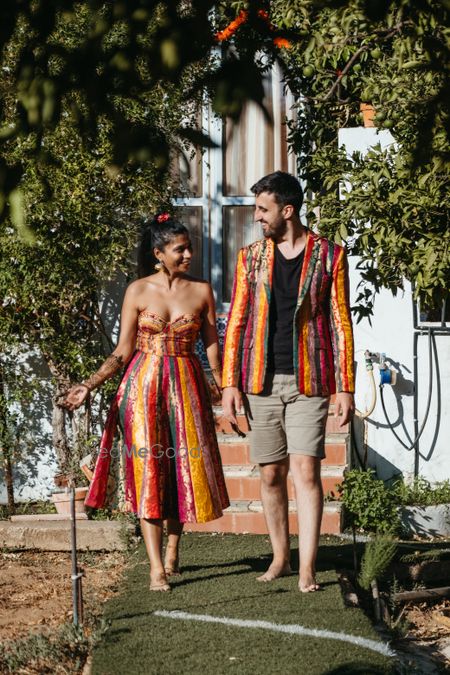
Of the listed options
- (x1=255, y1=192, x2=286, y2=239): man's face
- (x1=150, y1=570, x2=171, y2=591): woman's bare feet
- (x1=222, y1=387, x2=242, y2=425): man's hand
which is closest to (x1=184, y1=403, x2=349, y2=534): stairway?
(x1=150, y1=570, x2=171, y2=591): woman's bare feet

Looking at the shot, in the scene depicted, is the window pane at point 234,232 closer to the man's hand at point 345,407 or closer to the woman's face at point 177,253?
the woman's face at point 177,253

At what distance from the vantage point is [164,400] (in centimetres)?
645

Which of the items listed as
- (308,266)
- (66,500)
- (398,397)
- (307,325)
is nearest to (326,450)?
(398,397)

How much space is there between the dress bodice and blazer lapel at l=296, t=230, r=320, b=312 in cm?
71

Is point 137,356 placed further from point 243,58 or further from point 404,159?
point 243,58

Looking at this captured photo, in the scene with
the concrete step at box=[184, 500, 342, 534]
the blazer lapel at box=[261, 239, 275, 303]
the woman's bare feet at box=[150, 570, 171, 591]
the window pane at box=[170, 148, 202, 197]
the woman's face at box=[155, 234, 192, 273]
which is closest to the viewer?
the blazer lapel at box=[261, 239, 275, 303]

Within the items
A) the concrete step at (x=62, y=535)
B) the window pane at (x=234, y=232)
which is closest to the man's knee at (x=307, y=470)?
the concrete step at (x=62, y=535)

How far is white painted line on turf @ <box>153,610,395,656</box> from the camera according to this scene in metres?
5.34

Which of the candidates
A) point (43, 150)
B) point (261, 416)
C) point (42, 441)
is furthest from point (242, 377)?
point (42, 441)

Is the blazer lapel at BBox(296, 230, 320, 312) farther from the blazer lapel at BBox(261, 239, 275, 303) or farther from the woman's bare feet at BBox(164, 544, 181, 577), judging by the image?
the woman's bare feet at BBox(164, 544, 181, 577)

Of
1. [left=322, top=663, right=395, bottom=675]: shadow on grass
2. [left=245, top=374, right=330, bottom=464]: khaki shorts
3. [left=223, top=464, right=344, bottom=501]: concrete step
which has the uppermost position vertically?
[left=245, top=374, right=330, bottom=464]: khaki shorts

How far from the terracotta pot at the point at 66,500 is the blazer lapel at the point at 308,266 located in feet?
11.0

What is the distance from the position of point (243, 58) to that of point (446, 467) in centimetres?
734

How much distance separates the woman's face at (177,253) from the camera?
6441 mm
